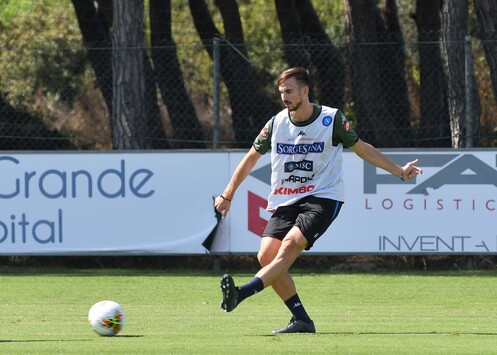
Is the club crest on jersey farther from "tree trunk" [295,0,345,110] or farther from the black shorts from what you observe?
"tree trunk" [295,0,345,110]

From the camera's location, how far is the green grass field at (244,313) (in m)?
7.56

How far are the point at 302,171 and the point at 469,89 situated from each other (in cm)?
688

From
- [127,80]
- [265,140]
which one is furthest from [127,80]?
[265,140]

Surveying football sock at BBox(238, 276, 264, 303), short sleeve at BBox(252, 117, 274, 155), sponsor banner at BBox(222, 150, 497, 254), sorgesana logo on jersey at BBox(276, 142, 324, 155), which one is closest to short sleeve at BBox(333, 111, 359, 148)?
sorgesana logo on jersey at BBox(276, 142, 324, 155)

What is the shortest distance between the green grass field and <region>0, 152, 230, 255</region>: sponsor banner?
416mm

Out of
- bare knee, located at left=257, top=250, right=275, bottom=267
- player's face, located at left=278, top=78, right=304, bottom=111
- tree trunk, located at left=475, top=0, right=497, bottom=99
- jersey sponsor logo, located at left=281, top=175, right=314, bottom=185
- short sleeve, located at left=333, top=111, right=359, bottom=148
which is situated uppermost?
tree trunk, located at left=475, top=0, right=497, bottom=99

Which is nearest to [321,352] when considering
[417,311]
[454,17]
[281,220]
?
[281,220]

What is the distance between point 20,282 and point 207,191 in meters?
2.69

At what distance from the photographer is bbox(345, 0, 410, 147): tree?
16578 millimetres

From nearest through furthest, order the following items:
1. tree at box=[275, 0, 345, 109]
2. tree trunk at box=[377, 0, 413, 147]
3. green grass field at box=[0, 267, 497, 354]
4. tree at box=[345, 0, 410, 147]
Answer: green grass field at box=[0, 267, 497, 354]
tree at box=[345, 0, 410, 147]
tree trunk at box=[377, 0, 413, 147]
tree at box=[275, 0, 345, 109]

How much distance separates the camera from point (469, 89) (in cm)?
1491

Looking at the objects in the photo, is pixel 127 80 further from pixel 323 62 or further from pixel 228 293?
pixel 228 293

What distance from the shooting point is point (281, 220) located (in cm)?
872

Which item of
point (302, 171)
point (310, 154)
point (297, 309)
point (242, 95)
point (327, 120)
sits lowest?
point (297, 309)
